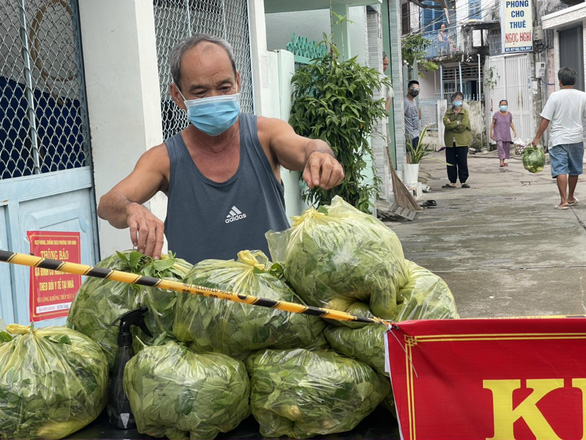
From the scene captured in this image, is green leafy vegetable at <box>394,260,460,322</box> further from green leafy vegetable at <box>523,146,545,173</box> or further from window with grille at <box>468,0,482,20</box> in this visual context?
window with grille at <box>468,0,482,20</box>

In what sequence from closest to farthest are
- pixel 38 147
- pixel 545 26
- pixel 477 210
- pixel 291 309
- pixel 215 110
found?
pixel 291 309, pixel 215 110, pixel 38 147, pixel 477 210, pixel 545 26

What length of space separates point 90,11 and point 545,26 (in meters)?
23.0

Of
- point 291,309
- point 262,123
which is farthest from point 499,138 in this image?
point 291,309

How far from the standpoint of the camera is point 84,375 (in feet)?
5.89

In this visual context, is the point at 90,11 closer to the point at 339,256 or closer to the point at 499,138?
→ the point at 339,256

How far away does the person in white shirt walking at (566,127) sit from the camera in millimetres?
11086

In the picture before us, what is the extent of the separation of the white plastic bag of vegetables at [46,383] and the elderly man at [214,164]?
3.47 ft

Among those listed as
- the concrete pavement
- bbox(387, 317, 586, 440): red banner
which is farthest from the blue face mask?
the concrete pavement

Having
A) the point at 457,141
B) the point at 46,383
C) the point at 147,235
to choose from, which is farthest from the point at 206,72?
the point at 457,141

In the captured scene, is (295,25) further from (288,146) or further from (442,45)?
(442,45)

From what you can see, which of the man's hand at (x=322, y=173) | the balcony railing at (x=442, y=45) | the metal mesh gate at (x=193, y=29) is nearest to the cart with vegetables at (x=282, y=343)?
the man's hand at (x=322, y=173)

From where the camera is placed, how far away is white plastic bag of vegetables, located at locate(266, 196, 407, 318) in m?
1.78

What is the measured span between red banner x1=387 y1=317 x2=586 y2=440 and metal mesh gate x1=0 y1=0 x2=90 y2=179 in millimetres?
2830

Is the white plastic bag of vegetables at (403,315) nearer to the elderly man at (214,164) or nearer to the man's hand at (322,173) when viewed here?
the man's hand at (322,173)
